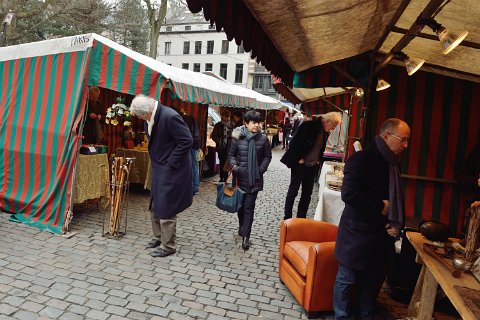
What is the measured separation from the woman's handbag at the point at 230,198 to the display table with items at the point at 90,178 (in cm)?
201

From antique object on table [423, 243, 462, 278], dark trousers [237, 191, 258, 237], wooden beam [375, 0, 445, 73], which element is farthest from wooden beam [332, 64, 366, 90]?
antique object on table [423, 243, 462, 278]

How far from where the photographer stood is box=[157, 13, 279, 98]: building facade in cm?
5088

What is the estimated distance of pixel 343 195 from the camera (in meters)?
3.14

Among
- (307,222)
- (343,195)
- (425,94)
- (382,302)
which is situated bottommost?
(382,302)

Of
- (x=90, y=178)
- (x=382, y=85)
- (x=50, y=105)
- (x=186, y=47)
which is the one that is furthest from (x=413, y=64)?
(x=186, y=47)

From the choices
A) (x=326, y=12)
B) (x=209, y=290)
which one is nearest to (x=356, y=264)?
(x=209, y=290)

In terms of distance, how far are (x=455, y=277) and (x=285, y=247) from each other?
182 centimetres

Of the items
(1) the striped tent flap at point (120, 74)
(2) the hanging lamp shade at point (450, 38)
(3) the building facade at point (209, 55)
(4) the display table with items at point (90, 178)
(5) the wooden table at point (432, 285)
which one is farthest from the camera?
(3) the building facade at point (209, 55)

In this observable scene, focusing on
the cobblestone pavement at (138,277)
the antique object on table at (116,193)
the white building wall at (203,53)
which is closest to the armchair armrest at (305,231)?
the cobblestone pavement at (138,277)

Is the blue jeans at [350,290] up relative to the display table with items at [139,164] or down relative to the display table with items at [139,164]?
down

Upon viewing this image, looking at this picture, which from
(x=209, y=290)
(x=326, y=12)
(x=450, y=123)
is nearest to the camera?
(x=326, y=12)

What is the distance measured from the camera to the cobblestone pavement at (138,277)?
11.6ft

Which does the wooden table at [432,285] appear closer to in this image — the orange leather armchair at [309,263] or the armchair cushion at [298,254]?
the orange leather armchair at [309,263]

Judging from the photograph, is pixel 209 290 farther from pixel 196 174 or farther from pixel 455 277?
pixel 196 174
